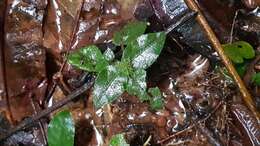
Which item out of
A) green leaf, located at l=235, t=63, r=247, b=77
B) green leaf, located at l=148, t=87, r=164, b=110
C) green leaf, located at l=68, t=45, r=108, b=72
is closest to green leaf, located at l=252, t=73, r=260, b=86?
green leaf, located at l=235, t=63, r=247, b=77

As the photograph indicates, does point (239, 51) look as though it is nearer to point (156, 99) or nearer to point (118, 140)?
point (156, 99)

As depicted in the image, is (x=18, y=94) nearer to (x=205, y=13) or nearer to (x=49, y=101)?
(x=49, y=101)

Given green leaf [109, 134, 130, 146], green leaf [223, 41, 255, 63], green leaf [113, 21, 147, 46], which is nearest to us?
green leaf [109, 134, 130, 146]

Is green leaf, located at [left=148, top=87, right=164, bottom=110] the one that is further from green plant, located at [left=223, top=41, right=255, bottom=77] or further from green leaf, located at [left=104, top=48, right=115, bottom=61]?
green plant, located at [left=223, top=41, right=255, bottom=77]

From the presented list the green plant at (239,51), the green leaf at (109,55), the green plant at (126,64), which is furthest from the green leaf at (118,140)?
the green plant at (239,51)

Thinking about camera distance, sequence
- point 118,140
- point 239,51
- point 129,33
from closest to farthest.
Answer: point 118,140
point 129,33
point 239,51

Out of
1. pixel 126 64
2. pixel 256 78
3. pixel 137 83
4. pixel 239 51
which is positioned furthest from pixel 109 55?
pixel 256 78
